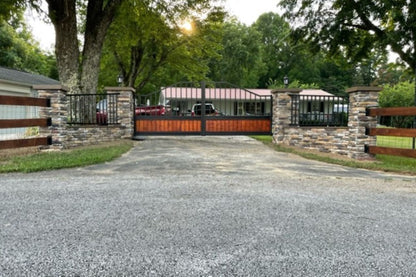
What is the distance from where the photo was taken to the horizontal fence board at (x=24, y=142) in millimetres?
6641

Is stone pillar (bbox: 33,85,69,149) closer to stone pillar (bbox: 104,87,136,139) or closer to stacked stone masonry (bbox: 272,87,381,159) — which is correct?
stone pillar (bbox: 104,87,136,139)

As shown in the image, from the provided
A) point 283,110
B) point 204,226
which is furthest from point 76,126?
point 204,226

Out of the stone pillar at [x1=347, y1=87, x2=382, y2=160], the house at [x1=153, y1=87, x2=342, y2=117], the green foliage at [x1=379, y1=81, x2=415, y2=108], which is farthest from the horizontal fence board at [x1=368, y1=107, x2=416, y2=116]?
the green foliage at [x1=379, y1=81, x2=415, y2=108]

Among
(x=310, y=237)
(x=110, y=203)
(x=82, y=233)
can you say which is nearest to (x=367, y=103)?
(x=310, y=237)

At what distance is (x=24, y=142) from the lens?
23.2 ft

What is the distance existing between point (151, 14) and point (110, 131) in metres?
6.44

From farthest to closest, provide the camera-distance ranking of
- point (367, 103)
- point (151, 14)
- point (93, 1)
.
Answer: point (151, 14) → point (93, 1) → point (367, 103)

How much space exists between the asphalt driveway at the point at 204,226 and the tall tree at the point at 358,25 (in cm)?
922

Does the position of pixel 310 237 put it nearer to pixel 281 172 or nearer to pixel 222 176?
pixel 222 176

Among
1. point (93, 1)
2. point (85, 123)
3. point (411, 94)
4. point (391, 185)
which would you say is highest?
point (93, 1)

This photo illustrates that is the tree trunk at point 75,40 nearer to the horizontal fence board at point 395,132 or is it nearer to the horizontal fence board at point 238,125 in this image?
the horizontal fence board at point 238,125

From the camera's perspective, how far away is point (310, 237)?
2.61m

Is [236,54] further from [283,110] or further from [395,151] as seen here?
[395,151]

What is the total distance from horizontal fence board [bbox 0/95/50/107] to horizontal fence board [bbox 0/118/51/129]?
0.40 meters
